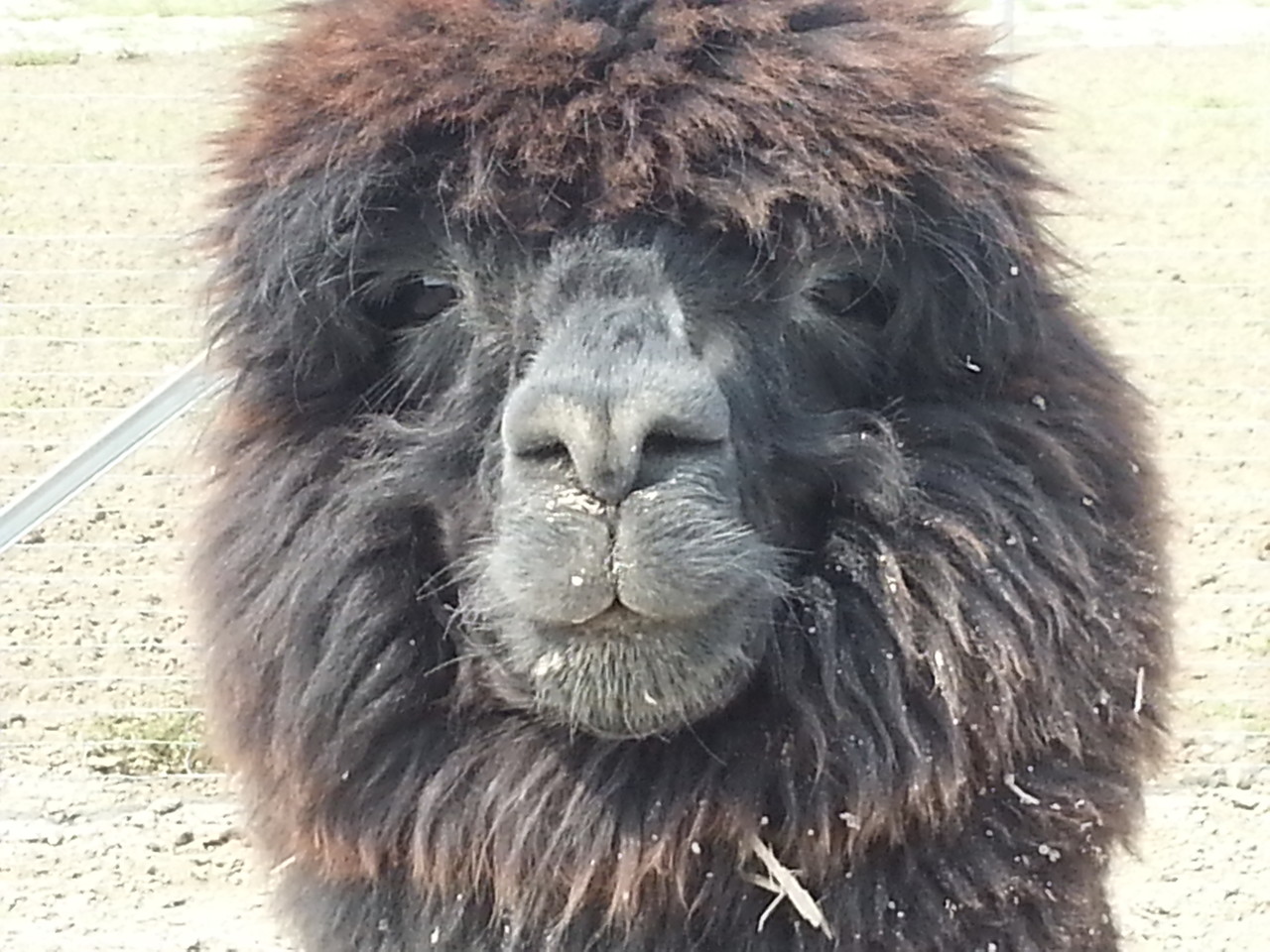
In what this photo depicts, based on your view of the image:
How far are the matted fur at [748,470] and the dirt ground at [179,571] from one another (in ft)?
0.99

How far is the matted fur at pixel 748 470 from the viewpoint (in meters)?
1.98

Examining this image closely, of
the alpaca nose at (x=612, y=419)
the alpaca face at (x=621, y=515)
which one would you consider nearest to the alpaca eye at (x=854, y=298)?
the alpaca face at (x=621, y=515)

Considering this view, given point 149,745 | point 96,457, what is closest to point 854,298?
point 96,457

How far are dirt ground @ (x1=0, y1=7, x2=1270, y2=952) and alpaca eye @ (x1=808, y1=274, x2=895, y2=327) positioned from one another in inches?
12.3

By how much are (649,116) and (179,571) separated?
1.95m

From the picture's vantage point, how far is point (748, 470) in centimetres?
195

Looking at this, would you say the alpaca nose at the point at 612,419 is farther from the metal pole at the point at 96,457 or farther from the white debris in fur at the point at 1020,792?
the metal pole at the point at 96,457

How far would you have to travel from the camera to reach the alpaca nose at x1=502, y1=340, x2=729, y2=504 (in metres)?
1.74

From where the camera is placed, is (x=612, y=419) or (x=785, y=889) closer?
(x=612, y=419)

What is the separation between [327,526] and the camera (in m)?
2.09

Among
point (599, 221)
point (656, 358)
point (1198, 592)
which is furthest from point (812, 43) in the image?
point (1198, 592)

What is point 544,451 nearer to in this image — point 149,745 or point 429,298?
point 429,298

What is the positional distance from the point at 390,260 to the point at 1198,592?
327cm

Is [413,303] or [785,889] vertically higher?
[413,303]
